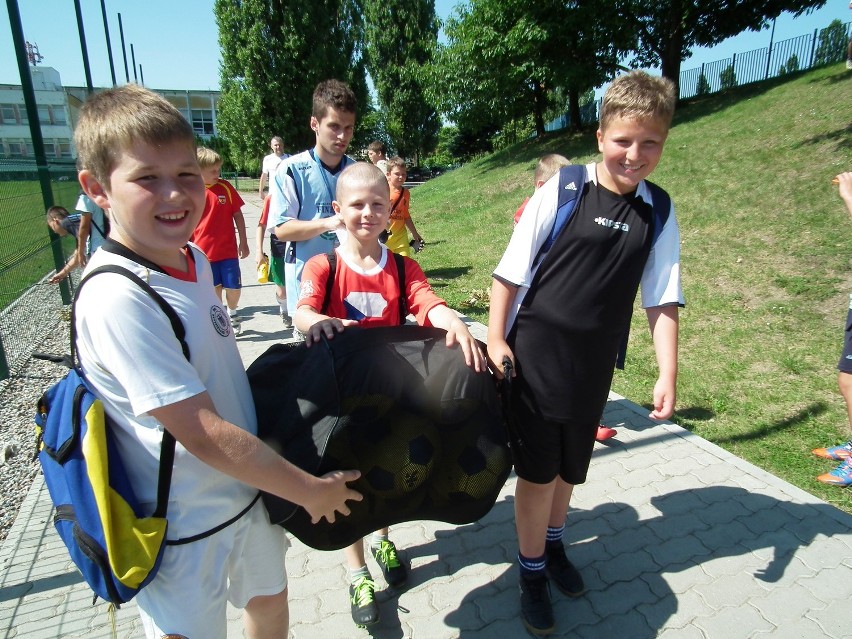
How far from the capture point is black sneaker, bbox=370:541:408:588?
2537 millimetres

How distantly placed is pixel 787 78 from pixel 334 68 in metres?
21.0

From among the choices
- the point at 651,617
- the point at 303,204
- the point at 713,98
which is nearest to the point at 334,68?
the point at 713,98

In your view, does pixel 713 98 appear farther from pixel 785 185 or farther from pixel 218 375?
pixel 218 375

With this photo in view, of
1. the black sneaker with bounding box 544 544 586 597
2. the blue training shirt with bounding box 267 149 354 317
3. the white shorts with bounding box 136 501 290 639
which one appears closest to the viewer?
the white shorts with bounding box 136 501 290 639

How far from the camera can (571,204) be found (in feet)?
6.58

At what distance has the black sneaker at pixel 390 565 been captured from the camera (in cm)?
254

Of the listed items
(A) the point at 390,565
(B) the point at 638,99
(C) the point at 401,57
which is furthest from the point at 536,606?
(C) the point at 401,57

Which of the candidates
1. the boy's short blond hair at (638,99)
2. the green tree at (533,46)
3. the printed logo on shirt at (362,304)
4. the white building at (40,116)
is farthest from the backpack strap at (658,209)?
the green tree at (533,46)

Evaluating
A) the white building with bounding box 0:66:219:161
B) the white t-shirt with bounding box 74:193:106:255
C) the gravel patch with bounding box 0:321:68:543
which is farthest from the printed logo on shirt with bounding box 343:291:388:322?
the white building with bounding box 0:66:219:161

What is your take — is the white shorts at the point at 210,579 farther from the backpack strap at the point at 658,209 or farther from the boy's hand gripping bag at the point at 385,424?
the backpack strap at the point at 658,209

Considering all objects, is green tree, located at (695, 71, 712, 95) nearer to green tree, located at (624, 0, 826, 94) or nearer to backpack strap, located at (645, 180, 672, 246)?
green tree, located at (624, 0, 826, 94)

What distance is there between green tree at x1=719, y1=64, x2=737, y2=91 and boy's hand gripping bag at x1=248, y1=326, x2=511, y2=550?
27120 millimetres

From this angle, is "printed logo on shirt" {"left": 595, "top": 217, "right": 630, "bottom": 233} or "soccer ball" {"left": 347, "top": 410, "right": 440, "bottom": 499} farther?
"printed logo on shirt" {"left": 595, "top": 217, "right": 630, "bottom": 233}

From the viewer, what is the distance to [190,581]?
1373 mm
